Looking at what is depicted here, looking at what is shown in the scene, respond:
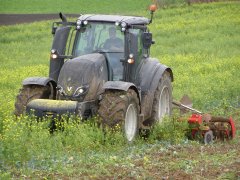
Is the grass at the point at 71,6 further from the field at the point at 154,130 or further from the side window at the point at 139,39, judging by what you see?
the side window at the point at 139,39

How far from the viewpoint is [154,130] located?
521 inches

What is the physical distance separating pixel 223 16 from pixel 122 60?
93.6 feet

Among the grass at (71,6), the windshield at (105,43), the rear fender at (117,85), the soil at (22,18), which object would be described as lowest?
the rear fender at (117,85)

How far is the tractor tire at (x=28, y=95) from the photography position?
12.5m

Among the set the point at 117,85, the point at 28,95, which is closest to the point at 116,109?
the point at 117,85

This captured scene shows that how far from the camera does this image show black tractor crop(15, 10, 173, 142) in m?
12.0

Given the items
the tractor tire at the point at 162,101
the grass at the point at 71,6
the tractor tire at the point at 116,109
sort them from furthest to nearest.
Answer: the grass at the point at 71,6
the tractor tire at the point at 162,101
the tractor tire at the point at 116,109

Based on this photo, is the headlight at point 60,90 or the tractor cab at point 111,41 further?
the tractor cab at point 111,41

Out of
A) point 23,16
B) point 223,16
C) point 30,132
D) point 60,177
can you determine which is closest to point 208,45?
point 223,16

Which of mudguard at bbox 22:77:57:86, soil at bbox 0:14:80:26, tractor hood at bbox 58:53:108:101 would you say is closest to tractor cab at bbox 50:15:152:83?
mudguard at bbox 22:77:57:86

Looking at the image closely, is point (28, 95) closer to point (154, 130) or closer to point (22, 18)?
point (154, 130)

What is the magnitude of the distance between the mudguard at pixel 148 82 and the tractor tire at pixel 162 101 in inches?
4.8

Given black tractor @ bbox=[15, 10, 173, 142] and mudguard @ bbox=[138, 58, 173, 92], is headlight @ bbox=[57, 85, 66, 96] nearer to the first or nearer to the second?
black tractor @ bbox=[15, 10, 173, 142]

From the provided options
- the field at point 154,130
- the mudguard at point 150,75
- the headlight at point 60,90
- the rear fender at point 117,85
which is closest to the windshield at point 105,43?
the mudguard at point 150,75
